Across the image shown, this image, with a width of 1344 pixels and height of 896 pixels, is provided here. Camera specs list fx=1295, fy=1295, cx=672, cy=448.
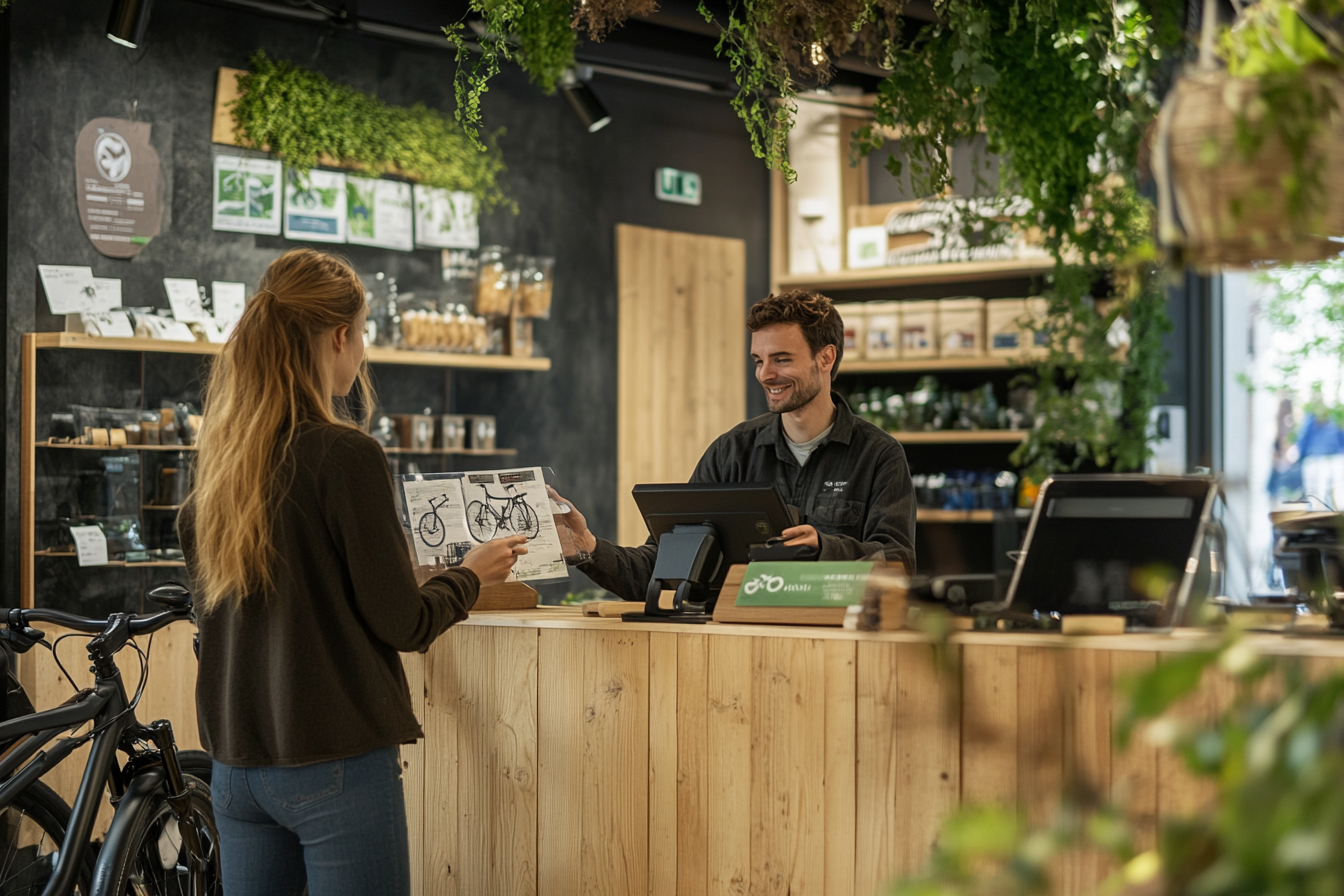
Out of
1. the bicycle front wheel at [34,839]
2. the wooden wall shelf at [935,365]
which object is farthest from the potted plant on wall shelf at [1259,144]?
the wooden wall shelf at [935,365]

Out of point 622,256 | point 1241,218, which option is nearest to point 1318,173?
point 1241,218

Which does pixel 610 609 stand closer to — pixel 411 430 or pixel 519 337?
pixel 411 430

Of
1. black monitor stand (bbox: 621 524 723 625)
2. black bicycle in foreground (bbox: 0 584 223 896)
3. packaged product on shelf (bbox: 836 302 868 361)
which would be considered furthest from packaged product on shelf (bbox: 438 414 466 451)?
black monitor stand (bbox: 621 524 723 625)

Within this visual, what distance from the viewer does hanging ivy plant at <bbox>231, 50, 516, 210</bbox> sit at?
500 centimetres

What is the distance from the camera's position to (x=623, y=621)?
7.92 ft

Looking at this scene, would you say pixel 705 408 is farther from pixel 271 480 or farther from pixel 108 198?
pixel 271 480

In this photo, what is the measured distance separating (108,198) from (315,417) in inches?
127

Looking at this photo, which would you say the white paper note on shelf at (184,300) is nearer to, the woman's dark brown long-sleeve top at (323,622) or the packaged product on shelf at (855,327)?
the packaged product on shelf at (855,327)

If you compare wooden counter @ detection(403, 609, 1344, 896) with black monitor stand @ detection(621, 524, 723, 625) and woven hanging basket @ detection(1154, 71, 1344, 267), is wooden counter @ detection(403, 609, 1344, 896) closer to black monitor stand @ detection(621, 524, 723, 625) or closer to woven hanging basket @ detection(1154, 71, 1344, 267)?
black monitor stand @ detection(621, 524, 723, 625)

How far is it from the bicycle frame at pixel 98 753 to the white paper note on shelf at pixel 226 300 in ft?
7.64

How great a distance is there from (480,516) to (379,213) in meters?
3.13

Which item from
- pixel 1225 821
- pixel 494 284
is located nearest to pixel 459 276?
pixel 494 284

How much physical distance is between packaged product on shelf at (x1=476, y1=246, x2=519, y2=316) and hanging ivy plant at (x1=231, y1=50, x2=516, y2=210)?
0.98 feet

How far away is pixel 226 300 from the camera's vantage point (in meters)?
4.92
